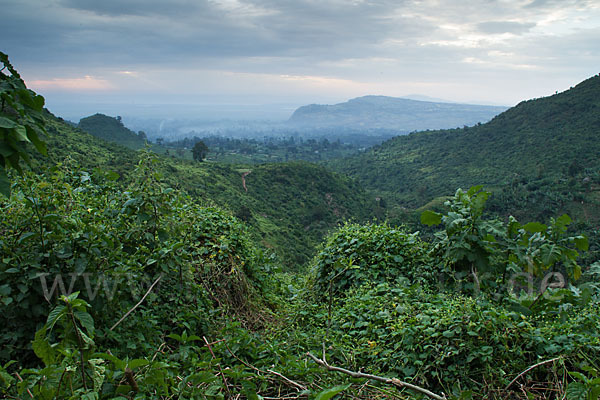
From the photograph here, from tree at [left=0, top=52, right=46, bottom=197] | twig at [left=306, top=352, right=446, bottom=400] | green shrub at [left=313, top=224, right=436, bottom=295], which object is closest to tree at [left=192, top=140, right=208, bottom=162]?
green shrub at [left=313, top=224, right=436, bottom=295]

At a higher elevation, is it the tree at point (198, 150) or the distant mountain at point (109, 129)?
the distant mountain at point (109, 129)

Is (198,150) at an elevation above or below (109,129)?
below

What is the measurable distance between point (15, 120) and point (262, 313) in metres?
3.29

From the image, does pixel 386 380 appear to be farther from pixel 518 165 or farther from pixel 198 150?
pixel 198 150

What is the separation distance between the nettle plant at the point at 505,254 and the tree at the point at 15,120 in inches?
138

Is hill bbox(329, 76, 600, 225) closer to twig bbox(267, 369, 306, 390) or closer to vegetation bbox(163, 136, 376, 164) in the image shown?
vegetation bbox(163, 136, 376, 164)

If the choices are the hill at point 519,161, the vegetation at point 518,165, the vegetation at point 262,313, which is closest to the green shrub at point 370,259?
the vegetation at point 262,313

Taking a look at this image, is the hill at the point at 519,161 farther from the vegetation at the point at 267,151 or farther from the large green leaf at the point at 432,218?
the large green leaf at the point at 432,218

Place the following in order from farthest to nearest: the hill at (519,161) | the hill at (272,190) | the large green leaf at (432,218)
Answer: the hill at (519,161)
the hill at (272,190)
the large green leaf at (432,218)

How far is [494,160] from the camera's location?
50.2 metres

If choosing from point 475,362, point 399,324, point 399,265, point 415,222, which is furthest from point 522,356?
point 415,222

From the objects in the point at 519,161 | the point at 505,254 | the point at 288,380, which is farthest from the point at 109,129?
the point at 288,380

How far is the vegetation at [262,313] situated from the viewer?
6.70 feet

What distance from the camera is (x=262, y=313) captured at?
4.46 m
